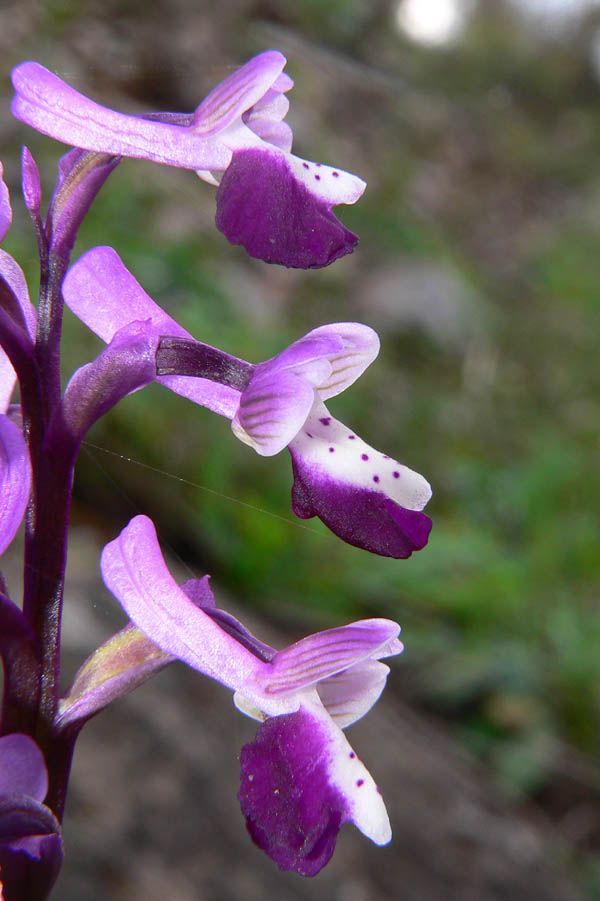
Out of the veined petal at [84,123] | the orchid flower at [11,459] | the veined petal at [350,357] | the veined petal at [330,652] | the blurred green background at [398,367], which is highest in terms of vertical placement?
the veined petal at [84,123]

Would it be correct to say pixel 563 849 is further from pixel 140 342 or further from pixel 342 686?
pixel 140 342

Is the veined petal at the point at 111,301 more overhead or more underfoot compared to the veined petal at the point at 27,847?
more overhead

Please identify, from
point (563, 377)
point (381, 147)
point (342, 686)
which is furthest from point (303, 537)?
point (381, 147)

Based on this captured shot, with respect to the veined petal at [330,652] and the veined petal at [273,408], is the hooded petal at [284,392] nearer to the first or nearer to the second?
the veined petal at [273,408]

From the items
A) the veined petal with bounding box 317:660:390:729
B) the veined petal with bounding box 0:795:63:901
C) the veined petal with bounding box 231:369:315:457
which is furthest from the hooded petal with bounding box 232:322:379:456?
the veined petal with bounding box 0:795:63:901

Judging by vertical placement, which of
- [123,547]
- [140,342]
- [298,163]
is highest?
[298,163]

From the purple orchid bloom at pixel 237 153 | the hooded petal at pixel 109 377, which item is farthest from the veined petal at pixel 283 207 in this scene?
the hooded petal at pixel 109 377
